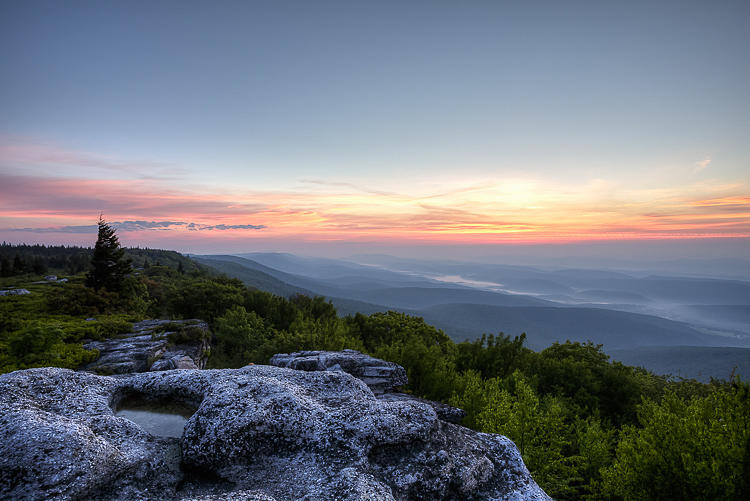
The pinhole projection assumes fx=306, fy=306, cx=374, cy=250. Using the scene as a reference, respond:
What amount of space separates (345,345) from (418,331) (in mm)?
20138

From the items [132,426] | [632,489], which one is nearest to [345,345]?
[632,489]

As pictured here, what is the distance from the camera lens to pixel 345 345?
35594 millimetres

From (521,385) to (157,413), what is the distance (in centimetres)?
2110

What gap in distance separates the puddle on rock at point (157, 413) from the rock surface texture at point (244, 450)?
39cm

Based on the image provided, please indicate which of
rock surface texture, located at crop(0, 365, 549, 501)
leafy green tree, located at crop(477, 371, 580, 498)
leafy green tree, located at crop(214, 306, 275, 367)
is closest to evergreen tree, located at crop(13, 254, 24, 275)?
leafy green tree, located at crop(214, 306, 275, 367)

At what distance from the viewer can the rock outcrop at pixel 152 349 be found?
680 inches

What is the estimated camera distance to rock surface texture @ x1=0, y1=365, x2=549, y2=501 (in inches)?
236

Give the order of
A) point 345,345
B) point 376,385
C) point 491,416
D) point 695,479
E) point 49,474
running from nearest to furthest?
point 49,474
point 695,479
point 376,385
point 491,416
point 345,345

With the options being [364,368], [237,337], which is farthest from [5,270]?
[364,368]

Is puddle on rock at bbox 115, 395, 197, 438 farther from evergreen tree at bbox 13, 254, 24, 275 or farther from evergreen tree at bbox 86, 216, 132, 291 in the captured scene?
evergreen tree at bbox 13, 254, 24, 275

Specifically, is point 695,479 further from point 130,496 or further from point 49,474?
point 49,474

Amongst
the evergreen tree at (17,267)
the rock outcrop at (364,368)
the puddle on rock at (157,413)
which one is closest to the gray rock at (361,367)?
the rock outcrop at (364,368)

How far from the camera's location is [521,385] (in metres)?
21.3

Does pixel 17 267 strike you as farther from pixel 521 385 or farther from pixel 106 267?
pixel 521 385
